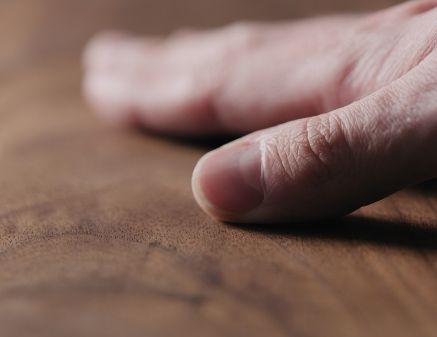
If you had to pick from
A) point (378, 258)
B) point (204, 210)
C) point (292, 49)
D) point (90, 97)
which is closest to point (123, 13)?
point (90, 97)

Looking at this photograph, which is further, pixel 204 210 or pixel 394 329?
pixel 204 210

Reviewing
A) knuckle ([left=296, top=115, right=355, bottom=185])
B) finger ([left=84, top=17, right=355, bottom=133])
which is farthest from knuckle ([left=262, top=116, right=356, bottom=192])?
finger ([left=84, top=17, right=355, bottom=133])

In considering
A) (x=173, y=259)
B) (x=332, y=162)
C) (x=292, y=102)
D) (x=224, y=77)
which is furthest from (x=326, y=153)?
(x=224, y=77)

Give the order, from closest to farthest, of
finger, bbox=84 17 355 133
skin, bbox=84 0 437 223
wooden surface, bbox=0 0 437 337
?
wooden surface, bbox=0 0 437 337 → skin, bbox=84 0 437 223 → finger, bbox=84 17 355 133

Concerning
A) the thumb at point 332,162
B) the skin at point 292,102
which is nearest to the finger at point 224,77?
the skin at point 292,102

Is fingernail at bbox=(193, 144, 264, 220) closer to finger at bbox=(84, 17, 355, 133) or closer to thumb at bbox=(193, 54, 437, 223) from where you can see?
thumb at bbox=(193, 54, 437, 223)

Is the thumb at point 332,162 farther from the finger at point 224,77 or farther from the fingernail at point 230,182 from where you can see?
the finger at point 224,77

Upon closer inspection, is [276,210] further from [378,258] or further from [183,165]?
[183,165]
